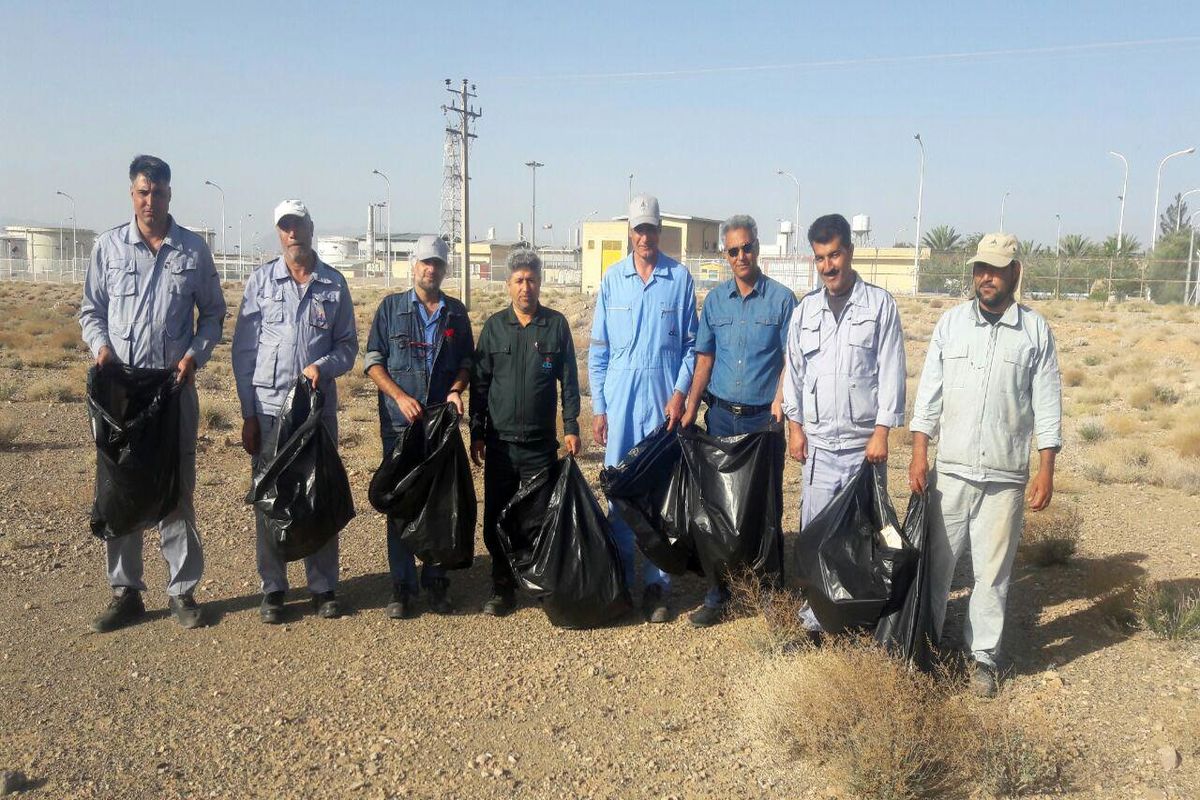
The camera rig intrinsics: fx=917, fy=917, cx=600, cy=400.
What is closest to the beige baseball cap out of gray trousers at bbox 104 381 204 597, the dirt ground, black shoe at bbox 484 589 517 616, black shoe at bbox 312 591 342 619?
the dirt ground

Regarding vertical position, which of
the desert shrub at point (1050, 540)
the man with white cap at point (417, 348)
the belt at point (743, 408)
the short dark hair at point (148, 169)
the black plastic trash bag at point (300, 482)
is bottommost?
the desert shrub at point (1050, 540)

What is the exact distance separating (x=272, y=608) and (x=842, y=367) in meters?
3.18

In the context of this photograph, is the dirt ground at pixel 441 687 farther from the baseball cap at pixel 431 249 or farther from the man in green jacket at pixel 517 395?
the baseball cap at pixel 431 249

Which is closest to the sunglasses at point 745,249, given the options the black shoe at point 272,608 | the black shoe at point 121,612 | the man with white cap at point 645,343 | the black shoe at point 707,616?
the man with white cap at point 645,343

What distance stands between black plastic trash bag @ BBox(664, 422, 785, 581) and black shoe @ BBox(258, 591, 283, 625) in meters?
2.12

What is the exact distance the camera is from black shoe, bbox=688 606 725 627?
16.0 feet

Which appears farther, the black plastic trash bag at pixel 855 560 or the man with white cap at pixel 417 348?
the man with white cap at pixel 417 348

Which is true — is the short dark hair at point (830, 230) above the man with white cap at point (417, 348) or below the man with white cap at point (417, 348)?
above

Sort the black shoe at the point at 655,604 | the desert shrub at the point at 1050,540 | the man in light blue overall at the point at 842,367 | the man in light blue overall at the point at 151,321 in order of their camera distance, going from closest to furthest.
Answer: the man in light blue overall at the point at 842,367
the man in light blue overall at the point at 151,321
the black shoe at the point at 655,604
the desert shrub at the point at 1050,540

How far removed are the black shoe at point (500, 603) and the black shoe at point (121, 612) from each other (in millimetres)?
1832

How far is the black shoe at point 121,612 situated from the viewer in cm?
Answer: 468

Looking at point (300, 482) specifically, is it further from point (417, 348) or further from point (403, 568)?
point (417, 348)

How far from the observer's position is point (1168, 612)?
4.60 m

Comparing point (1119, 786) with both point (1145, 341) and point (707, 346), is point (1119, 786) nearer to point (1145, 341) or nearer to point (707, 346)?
point (707, 346)
